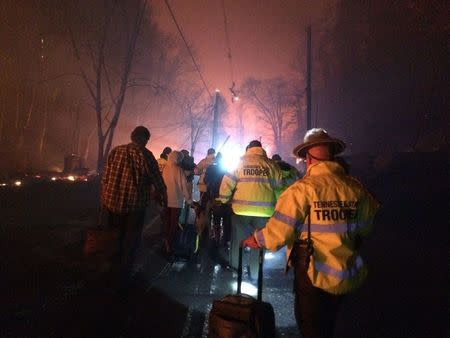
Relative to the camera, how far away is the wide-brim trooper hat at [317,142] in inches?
105

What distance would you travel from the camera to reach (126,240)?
4.59 metres

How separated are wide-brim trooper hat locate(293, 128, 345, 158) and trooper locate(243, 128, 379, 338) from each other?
21 centimetres

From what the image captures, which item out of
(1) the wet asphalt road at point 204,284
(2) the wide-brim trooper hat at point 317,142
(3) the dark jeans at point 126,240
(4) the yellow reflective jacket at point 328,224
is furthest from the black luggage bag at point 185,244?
(4) the yellow reflective jacket at point 328,224

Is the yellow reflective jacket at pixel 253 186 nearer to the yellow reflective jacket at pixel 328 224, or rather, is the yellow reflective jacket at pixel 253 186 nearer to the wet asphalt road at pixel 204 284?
the wet asphalt road at pixel 204 284

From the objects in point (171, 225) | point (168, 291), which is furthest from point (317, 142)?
point (171, 225)

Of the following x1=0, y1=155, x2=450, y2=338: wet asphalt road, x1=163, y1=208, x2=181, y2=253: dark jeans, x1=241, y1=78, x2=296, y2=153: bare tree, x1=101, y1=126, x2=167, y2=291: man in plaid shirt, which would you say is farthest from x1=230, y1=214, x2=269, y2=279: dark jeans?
x1=241, y1=78, x2=296, y2=153: bare tree

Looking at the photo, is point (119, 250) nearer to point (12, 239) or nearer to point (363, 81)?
point (12, 239)

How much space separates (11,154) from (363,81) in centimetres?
2656

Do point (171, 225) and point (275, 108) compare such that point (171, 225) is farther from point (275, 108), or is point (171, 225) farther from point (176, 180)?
point (275, 108)

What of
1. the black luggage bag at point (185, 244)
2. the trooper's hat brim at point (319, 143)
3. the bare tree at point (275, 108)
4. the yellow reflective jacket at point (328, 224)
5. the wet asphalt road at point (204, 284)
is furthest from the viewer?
the bare tree at point (275, 108)

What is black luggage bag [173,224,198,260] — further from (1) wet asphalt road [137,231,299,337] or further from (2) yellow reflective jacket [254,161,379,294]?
(2) yellow reflective jacket [254,161,379,294]

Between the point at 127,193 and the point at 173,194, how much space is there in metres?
1.97

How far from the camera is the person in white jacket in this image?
6484mm

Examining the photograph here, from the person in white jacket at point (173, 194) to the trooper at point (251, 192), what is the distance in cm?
150
